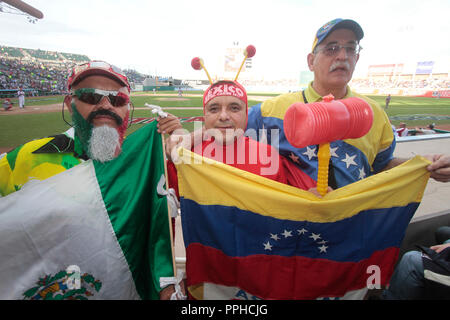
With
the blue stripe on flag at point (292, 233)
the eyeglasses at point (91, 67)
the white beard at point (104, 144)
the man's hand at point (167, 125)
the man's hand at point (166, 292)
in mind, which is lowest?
the man's hand at point (166, 292)

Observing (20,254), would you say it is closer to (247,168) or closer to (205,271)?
(205,271)

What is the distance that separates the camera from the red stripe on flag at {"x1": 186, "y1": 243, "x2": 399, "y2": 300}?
65.4 inches

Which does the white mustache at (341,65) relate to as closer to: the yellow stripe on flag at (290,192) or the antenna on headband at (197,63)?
the yellow stripe on flag at (290,192)

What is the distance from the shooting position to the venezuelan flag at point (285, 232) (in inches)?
62.1

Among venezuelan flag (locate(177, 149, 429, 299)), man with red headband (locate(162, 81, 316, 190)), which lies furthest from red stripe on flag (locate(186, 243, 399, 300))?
man with red headband (locate(162, 81, 316, 190))

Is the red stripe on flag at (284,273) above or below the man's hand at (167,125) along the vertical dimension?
below

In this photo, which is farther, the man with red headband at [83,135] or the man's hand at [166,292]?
the man with red headband at [83,135]

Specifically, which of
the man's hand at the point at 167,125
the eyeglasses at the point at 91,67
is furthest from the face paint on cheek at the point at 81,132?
the man's hand at the point at 167,125

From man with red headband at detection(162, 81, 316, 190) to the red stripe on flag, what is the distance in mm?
616

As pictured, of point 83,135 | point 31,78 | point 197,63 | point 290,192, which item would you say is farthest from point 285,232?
point 31,78

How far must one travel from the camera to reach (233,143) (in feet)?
6.60

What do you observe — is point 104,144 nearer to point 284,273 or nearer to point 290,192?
point 290,192

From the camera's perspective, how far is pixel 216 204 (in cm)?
168

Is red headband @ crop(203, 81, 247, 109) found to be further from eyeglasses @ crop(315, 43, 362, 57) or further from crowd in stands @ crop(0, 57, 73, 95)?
crowd in stands @ crop(0, 57, 73, 95)
